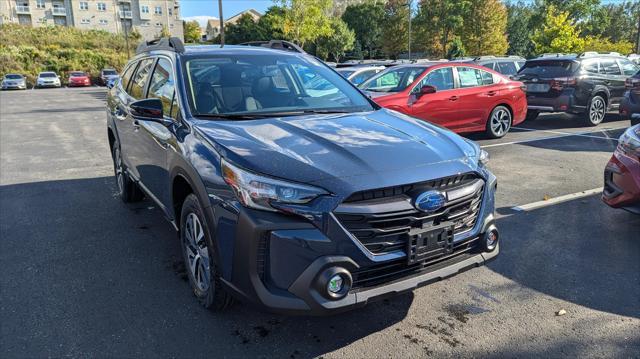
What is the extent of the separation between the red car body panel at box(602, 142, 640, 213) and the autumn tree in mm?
48289

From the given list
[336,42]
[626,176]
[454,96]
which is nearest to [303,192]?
[626,176]

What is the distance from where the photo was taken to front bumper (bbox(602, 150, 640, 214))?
4.30m

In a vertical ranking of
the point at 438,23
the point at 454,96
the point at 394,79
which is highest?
the point at 438,23

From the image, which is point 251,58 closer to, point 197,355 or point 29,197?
point 197,355

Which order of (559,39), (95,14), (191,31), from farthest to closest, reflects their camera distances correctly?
(191,31), (95,14), (559,39)

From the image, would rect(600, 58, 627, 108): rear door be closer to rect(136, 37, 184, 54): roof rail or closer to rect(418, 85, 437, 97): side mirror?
rect(418, 85, 437, 97): side mirror

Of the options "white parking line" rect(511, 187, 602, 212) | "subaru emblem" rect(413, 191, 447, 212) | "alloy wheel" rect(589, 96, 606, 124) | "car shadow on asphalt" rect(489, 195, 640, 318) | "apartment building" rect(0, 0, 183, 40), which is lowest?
"car shadow on asphalt" rect(489, 195, 640, 318)

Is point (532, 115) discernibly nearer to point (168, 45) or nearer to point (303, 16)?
point (168, 45)

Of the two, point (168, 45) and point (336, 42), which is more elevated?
point (336, 42)

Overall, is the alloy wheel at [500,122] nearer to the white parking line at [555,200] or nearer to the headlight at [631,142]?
the white parking line at [555,200]

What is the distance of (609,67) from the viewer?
12.2m

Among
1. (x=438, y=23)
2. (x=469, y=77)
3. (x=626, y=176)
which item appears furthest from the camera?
(x=438, y=23)

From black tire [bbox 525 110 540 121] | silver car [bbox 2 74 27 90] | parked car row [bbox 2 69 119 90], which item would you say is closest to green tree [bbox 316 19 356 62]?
parked car row [bbox 2 69 119 90]

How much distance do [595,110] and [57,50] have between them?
184 ft
